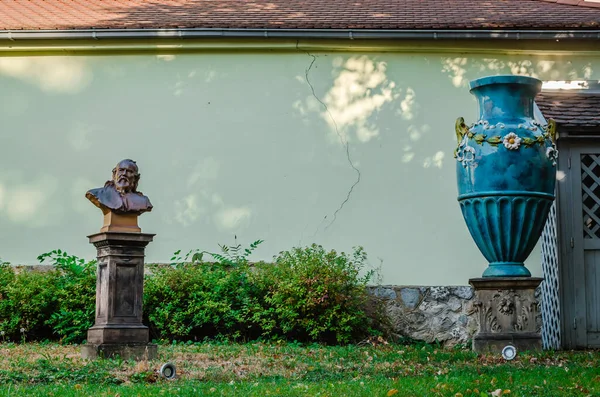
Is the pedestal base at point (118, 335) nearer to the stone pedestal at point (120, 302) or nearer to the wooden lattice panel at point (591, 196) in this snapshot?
the stone pedestal at point (120, 302)

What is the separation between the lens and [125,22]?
11.2 metres

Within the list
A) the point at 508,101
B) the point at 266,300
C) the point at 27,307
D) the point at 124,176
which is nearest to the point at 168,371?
the point at 124,176

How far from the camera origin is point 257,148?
35.3ft

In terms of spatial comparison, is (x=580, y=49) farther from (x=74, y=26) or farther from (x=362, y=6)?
(x=74, y=26)

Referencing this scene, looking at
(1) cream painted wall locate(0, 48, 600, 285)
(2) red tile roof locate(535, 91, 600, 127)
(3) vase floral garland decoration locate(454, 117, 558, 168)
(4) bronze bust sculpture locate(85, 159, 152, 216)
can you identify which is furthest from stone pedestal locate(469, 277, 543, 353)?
(4) bronze bust sculpture locate(85, 159, 152, 216)

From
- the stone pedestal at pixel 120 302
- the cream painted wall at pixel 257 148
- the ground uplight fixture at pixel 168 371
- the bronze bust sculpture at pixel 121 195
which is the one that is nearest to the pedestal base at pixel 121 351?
the stone pedestal at pixel 120 302

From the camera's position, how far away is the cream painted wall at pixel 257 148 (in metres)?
10.6

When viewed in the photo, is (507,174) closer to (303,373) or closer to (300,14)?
(303,373)

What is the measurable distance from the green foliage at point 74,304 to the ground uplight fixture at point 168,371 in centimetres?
344

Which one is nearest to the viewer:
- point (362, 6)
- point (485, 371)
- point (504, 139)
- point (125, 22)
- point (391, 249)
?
point (485, 371)

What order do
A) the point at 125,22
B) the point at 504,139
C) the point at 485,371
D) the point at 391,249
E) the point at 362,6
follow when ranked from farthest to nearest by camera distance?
the point at 362,6 < the point at 125,22 < the point at 391,249 < the point at 504,139 < the point at 485,371

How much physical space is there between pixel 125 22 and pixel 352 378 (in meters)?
6.58

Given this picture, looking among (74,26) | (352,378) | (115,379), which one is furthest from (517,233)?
(74,26)

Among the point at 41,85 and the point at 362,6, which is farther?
the point at 362,6
